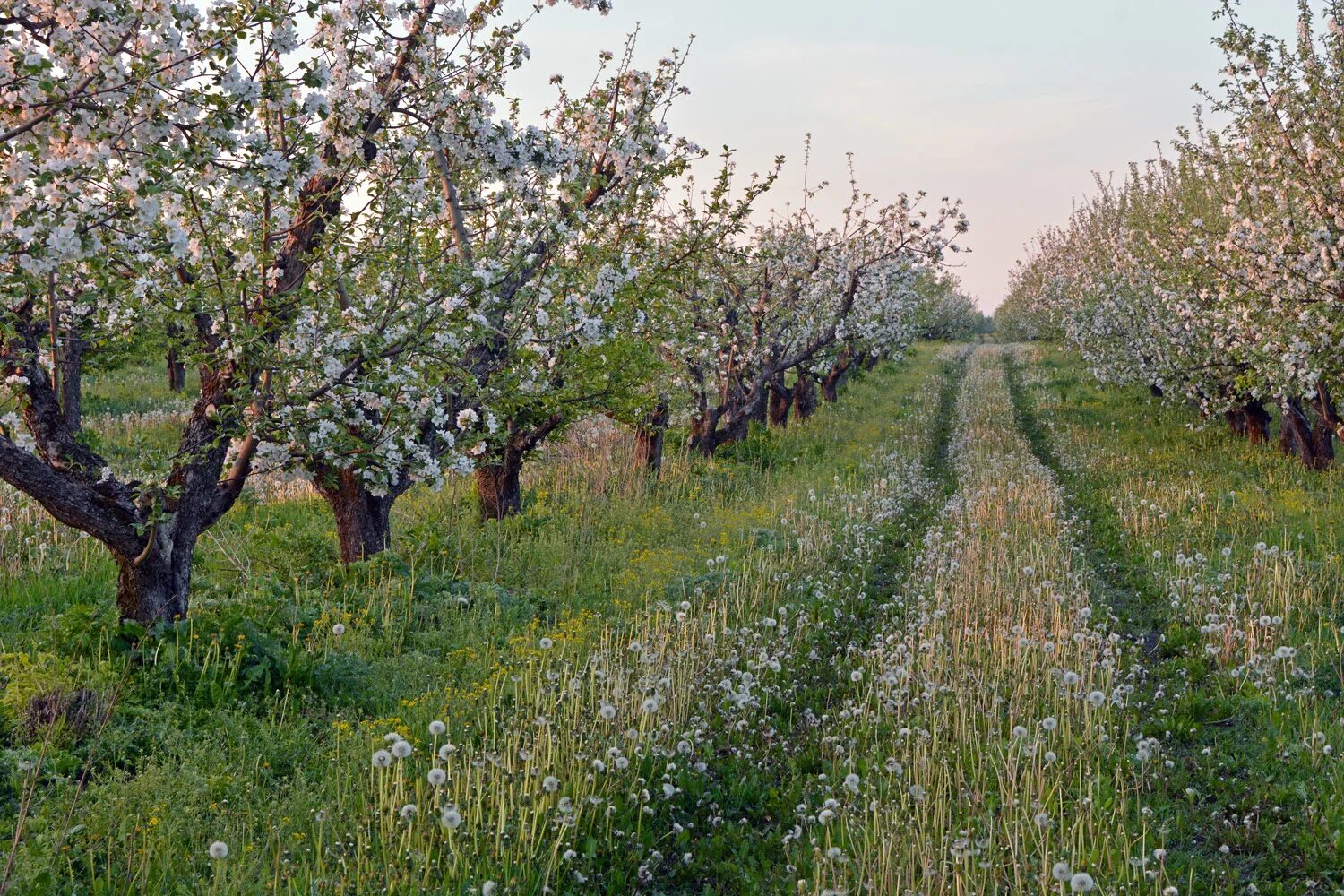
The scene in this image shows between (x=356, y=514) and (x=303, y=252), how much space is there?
3.82m

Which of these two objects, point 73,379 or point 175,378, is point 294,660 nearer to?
point 73,379

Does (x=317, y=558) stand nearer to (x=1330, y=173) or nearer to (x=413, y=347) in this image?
(x=413, y=347)

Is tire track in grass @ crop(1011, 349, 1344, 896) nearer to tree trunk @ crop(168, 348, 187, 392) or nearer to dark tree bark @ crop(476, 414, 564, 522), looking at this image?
dark tree bark @ crop(476, 414, 564, 522)

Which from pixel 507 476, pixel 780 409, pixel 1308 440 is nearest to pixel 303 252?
pixel 507 476

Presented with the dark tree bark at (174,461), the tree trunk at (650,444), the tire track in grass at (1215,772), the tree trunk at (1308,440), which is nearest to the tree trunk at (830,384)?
the tree trunk at (650,444)

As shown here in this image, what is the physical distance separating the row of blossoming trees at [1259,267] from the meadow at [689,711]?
3.18 metres

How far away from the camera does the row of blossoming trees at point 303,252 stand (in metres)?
5.77

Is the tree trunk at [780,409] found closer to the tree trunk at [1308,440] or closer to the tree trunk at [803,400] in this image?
the tree trunk at [803,400]

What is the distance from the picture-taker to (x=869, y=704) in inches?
295

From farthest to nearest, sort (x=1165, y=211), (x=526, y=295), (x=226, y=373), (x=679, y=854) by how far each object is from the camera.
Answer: (x=1165, y=211) → (x=526, y=295) → (x=226, y=373) → (x=679, y=854)

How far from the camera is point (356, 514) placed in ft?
35.7

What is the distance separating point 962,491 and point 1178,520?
360cm

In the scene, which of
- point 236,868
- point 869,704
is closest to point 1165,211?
point 869,704

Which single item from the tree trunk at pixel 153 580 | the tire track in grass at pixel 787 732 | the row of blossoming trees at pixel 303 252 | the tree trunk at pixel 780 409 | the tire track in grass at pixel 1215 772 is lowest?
the tire track in grass at pixel 1215 772
